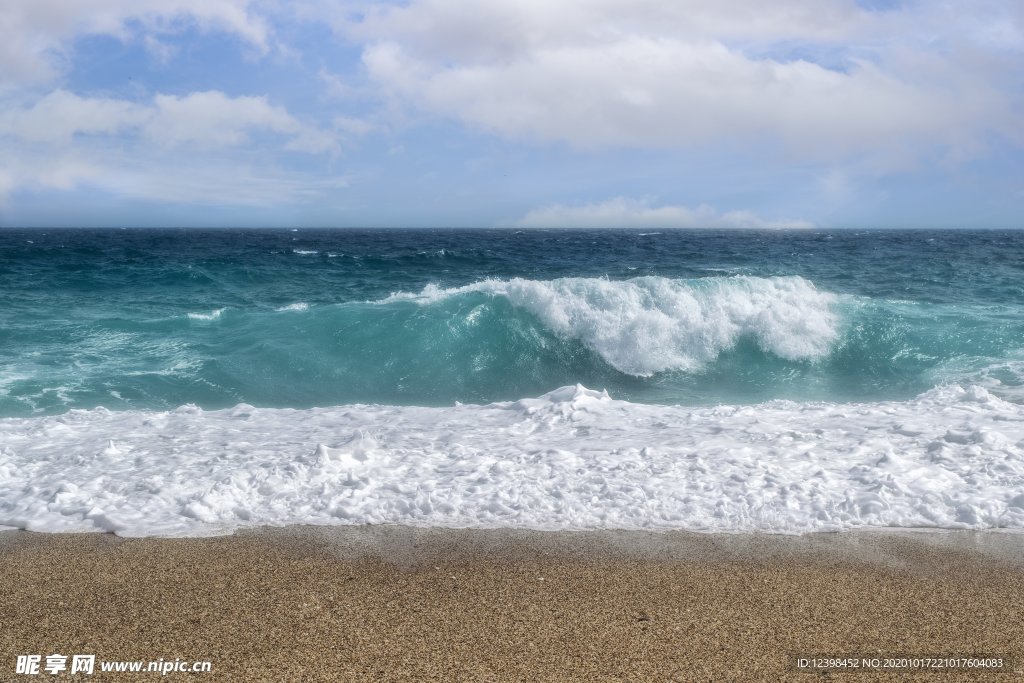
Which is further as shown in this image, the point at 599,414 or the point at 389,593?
the point at 599,414

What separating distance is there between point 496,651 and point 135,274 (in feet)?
69.5

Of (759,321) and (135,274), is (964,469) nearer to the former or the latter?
(759,321)

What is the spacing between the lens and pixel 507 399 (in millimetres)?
11250

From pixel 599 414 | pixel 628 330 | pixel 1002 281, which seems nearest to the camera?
pixel 599 414

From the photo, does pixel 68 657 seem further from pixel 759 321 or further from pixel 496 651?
pixel 759 321

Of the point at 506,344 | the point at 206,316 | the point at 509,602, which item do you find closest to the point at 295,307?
the point at 206,316

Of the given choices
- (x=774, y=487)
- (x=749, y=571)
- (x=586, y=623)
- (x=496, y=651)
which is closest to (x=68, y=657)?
(x=496, y=651)

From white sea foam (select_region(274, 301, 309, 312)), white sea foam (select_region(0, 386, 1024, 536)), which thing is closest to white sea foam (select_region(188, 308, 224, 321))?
white sea foam (select_region(274, 301, 309, 312))

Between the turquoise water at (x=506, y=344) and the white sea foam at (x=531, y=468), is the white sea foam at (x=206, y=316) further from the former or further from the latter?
the white sea foam at (x=531, y=468)

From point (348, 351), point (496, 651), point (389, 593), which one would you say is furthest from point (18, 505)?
point (348, 351)

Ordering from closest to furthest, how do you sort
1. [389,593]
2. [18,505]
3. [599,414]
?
[389,593] → [18,505] → [599,414]

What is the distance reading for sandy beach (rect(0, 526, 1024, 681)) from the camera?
3357mm

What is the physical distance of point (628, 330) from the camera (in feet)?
43.4

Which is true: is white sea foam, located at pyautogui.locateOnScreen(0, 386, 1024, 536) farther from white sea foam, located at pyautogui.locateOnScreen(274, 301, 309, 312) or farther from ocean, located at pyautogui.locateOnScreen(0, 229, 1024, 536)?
white sea foam, located at pyautogui.locateOnScreen(274, 301, 309, 312)
